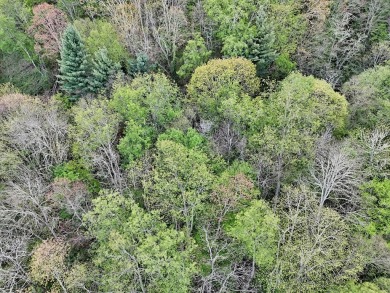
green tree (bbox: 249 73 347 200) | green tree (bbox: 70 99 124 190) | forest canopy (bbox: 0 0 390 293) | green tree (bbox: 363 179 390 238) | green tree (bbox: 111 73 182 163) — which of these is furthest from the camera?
green tree (bbox: 111 73 182 163)

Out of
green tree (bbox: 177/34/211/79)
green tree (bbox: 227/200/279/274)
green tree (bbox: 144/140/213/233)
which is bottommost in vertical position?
green tree (bbox: 227/200/279/274)

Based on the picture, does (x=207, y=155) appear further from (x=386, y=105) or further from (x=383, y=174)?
(x=386, y=105)

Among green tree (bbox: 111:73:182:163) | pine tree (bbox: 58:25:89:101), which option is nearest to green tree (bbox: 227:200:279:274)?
green tree (bbox: 111:73:182:163)

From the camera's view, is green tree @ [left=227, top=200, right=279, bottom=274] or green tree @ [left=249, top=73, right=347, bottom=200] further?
green tree @ [left=249, top=73, right=347, bottom=200]

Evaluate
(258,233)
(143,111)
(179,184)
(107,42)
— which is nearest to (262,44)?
(143,111)

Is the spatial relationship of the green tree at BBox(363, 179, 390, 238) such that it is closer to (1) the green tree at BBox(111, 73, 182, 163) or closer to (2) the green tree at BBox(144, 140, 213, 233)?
(2) the green tree at BBox(144, 140, 213, 233)

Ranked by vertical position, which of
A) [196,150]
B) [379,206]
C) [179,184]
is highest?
[196,150]

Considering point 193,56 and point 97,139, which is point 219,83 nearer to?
point 193,56
